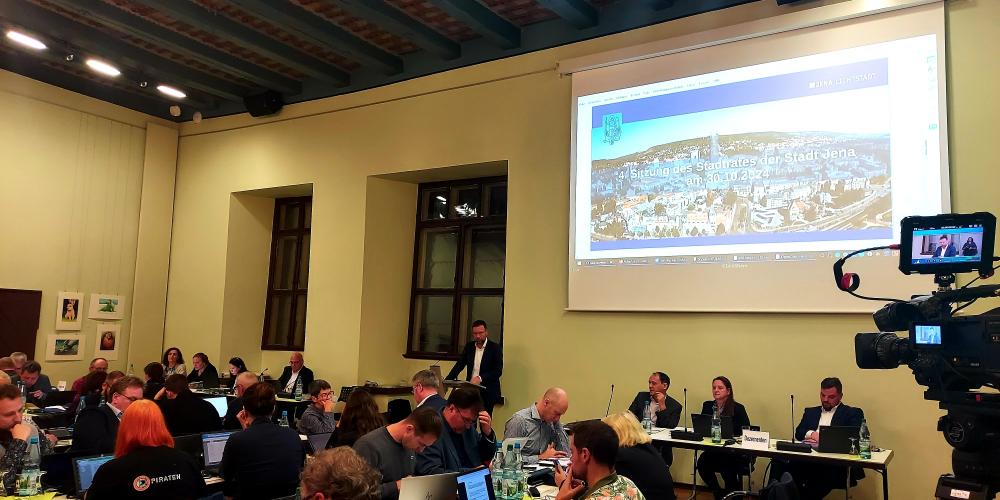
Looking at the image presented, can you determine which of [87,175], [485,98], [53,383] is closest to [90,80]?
[87,175]

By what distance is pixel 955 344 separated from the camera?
288 cm

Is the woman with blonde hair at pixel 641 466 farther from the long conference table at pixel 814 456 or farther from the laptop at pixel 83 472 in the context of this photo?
the laptop at pixel 83 472

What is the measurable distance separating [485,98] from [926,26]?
4.24 metres

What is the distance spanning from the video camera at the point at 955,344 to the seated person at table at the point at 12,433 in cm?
410

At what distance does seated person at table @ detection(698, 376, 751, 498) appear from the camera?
6.05 metres

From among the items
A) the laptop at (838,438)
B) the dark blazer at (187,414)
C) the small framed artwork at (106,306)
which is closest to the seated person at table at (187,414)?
the dark blazer at (187,414)

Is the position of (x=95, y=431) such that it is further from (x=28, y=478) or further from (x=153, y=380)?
(x=153, y=380)

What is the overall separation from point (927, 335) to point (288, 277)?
29.9ft

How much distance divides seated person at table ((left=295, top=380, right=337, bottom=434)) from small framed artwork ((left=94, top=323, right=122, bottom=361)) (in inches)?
229

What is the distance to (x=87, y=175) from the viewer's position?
988 centimetres

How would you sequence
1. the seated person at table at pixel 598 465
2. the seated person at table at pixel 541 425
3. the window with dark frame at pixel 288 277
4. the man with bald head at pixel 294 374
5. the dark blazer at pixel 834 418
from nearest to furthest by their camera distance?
the seated person at table at pixel 598 465
the seated person at table at pixel 541 425
the dark blazer at pixel 834 418
the man with bald head at pixel 294 374
the window with dark frame at pixel 288 277

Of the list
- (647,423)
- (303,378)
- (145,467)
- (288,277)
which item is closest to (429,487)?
(145,467)

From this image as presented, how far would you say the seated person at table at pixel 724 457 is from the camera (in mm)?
6047

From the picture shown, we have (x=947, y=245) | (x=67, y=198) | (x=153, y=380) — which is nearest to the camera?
(x=947, y=245)
